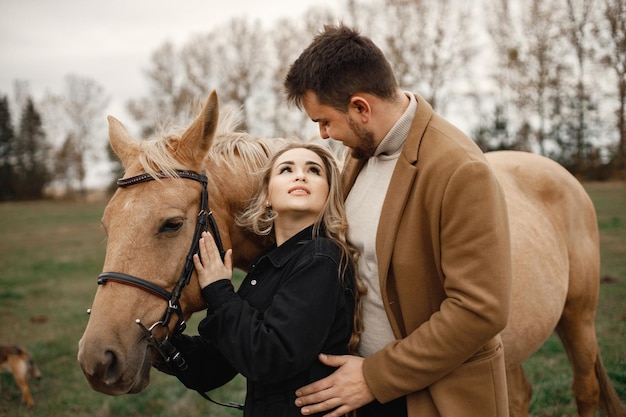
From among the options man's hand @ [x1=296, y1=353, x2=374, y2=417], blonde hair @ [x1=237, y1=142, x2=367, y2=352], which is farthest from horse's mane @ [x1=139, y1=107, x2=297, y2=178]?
man's hand @ [x1=296, y1=353, x2=374, y2=417]

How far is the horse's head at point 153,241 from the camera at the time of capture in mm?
2104

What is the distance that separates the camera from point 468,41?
2655cm

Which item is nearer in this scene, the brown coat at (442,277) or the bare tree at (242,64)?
the brown coat at (442,277)

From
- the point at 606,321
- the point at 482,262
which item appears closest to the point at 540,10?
the point at 606,321

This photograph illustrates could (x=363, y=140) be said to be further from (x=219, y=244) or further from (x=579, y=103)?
(x=579, y=103)

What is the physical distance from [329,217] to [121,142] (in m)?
1.36

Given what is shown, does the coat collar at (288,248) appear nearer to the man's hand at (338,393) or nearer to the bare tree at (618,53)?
the man's hand at (338,393)

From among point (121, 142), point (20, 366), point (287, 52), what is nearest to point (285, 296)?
point (121, 142)

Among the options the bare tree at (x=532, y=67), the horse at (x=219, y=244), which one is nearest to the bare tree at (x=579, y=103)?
the bare tree at (x=532, y=67)

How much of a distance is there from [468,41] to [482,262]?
27532 mm

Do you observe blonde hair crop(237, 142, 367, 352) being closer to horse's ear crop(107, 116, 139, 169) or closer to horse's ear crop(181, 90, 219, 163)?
horse's ear crop(181, 90, 219, 163)

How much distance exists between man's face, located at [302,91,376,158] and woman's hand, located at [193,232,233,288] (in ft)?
2.59

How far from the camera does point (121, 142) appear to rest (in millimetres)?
2844

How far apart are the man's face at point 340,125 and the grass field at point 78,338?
12.2 feet
